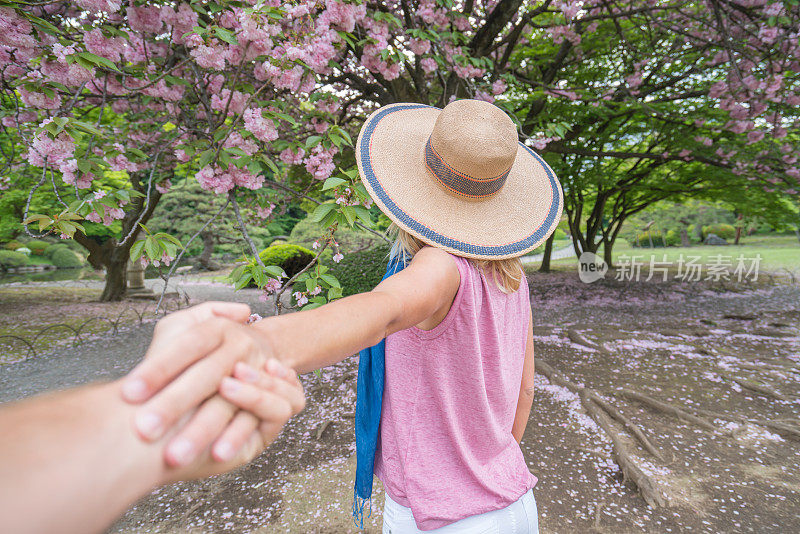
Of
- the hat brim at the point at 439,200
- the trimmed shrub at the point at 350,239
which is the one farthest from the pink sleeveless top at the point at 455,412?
the trimmed shrub at the point at 350,239

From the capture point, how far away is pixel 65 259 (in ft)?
63.0

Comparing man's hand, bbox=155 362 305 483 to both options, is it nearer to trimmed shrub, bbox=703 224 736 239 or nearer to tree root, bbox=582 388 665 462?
tree root, bbox=582 388 665 462

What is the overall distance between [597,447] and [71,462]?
14.8 feet

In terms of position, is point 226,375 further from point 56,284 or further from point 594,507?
point 56,284

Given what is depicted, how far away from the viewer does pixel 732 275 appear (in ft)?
48.9

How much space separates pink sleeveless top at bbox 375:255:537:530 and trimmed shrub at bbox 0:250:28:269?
25015 millimetres

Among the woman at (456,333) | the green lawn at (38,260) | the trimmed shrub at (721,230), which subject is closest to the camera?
the woman at (456,333)

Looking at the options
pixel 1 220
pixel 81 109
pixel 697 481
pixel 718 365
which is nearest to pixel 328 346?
pixel 697 481

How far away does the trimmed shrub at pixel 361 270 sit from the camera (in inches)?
267

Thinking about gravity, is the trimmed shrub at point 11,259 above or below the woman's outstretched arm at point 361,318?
below

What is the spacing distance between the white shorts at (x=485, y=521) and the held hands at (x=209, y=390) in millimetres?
918

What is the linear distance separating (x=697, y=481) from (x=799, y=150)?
20.4 ft

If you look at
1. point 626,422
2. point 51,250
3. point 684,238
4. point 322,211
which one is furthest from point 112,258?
point 684,238

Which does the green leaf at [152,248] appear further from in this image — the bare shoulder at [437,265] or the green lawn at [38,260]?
the green lawn at [38,260]
